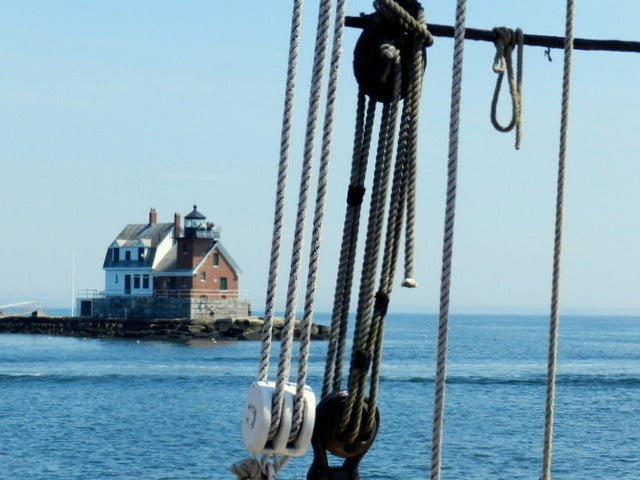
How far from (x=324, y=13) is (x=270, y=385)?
3.18ft

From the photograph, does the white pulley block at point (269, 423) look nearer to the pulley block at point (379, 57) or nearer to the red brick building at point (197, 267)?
the pulley block at point (379, 57)

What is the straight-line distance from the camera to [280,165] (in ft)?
10.0

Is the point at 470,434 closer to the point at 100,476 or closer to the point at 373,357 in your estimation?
the point at 100,476

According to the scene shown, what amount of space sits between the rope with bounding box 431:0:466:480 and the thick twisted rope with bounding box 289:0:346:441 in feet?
1.08

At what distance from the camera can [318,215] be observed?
3076 mm

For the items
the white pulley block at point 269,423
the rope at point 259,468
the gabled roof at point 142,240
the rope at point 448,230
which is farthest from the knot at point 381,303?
the gabled roof at point 142,240

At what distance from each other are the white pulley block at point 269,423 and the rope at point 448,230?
1.15ft

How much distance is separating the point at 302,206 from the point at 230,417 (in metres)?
40.2

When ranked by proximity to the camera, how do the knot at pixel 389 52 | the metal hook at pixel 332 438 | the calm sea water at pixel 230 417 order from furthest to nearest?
the calm sea water at pixel 230 417 → the knot at pixel 389 52 → the metal hook at pixel 332 438

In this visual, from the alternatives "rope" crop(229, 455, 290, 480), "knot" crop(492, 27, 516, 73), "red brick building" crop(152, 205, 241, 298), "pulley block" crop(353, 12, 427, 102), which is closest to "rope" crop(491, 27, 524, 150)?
"knot" crop(492, 27, 516, 73)

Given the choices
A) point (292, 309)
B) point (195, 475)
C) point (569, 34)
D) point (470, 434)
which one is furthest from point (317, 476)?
point (470, 434)

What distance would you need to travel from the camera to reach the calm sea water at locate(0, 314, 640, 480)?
3031cm

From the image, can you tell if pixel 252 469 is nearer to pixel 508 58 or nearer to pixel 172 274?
pixel 508 58

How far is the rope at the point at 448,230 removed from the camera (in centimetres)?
313
